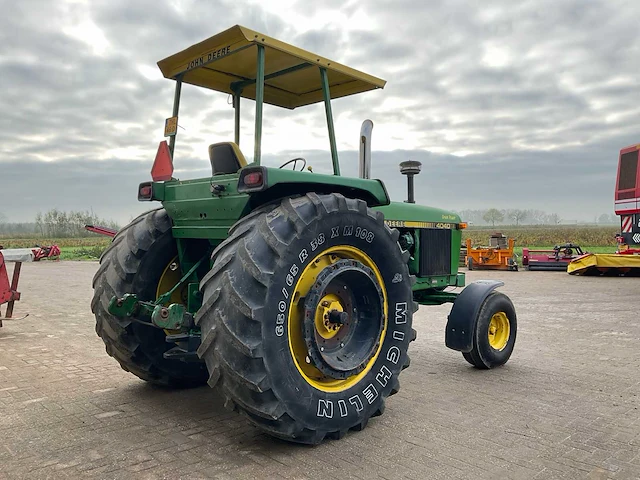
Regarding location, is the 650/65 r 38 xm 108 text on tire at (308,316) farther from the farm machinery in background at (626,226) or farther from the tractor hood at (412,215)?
the farm machinery in background at (626,226)

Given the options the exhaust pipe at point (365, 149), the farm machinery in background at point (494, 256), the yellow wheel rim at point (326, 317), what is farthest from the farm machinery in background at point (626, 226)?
the yellow wheel rim at point (326, 317)

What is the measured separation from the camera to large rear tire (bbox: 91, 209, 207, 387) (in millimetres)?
4488

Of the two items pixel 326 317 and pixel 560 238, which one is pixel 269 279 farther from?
A: pixel 560 238

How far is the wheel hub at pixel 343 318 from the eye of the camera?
3701 millimetres

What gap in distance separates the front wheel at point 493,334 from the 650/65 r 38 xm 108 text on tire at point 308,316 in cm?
161

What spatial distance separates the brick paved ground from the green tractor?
291 millimetres

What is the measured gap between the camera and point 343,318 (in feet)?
12.9

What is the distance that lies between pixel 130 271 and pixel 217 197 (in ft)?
3.47

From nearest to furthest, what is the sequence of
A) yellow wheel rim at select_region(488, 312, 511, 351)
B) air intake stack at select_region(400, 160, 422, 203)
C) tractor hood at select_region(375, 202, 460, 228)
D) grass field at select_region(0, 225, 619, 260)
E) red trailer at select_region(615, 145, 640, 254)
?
tractor hood at select_region(375, 202, 460, 228) < yellow wheel rim at select_region(488, 312, 511, 351) < air intake stack at select_region(400, 160, 422, 203) < red trailer at select_region(615, 145, 640, 254) < grass field at select_region(0, 225, 619, 260)

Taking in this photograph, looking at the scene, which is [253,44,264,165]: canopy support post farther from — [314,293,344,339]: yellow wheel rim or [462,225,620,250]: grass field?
[462,225,620,250]: grass field

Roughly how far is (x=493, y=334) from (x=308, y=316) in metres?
3.23

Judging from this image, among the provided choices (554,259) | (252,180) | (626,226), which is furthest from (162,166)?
(554,259)

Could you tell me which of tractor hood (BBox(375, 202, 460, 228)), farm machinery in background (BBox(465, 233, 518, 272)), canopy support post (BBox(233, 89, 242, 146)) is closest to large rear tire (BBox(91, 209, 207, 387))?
canopy support post (BBox(233, 89, 242, 146))

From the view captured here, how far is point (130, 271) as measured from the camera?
14.7 ft
